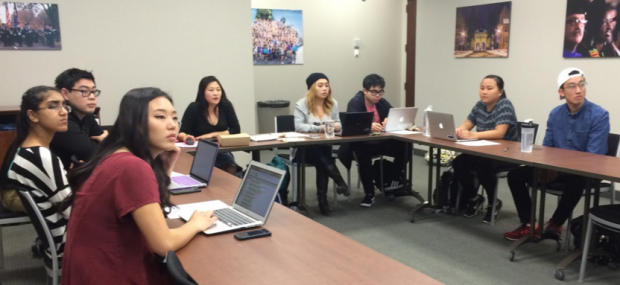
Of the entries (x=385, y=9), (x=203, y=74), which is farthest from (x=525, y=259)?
(x=385, y=9)

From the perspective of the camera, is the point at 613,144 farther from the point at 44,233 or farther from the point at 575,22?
the point at 44,233

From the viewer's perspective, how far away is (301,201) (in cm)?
431

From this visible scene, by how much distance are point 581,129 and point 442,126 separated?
3.28ft

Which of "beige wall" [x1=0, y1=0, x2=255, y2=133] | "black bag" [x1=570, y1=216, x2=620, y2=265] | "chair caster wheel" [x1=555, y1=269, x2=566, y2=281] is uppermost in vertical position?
"beige wall" [x1=0, y1=0, x2=255, y2=133]

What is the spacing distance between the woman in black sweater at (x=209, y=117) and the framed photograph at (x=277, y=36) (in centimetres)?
288

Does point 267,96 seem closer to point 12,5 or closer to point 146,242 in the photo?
point 12,5

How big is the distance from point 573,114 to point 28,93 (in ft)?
11.6

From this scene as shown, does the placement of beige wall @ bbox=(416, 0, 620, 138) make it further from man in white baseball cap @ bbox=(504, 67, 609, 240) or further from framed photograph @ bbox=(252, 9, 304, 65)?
framed photograph @ bbox=(252, 9, 304, 65)

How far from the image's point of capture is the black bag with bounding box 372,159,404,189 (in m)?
4.78

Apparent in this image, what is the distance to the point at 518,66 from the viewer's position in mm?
5430

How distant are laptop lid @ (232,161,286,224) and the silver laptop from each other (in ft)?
8.20

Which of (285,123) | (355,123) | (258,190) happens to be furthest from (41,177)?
(285,123)

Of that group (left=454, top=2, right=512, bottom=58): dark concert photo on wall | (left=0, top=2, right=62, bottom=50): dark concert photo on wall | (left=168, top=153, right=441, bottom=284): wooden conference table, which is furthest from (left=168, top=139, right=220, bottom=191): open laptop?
(left=454, top=2, right=512, bottom=58): dark concert photo on wall

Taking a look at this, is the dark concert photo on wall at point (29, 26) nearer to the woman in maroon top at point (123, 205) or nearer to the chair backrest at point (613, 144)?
the woman in maroon top at point (123, 205)
